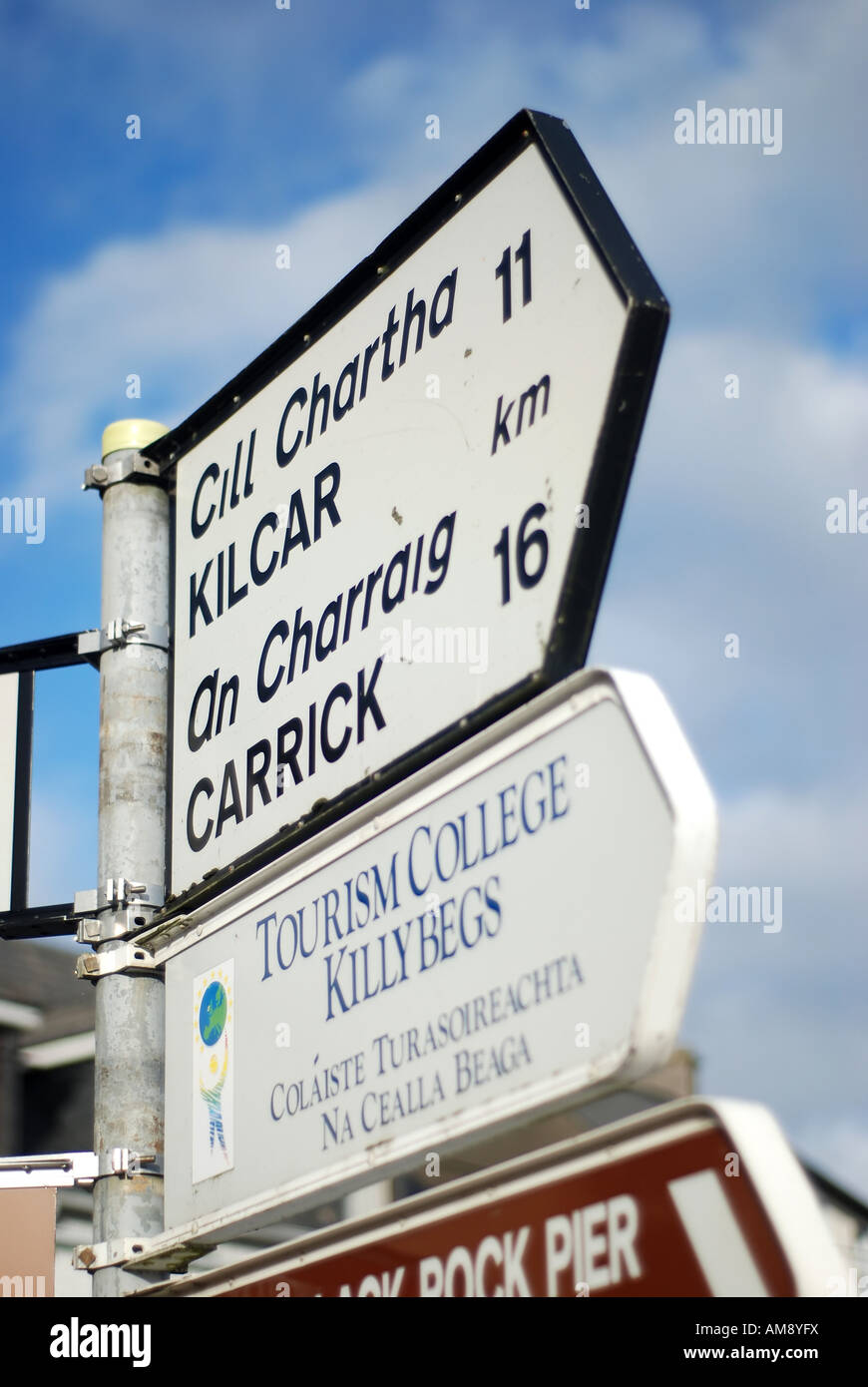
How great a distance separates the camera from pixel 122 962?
3.87 m

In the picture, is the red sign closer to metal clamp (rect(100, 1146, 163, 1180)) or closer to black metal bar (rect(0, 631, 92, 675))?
metal clamp (rect(100, 1146, 163, 1180))

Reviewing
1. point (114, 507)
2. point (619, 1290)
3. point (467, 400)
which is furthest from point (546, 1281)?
point (114, 507)

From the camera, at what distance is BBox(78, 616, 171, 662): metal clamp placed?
4176mm

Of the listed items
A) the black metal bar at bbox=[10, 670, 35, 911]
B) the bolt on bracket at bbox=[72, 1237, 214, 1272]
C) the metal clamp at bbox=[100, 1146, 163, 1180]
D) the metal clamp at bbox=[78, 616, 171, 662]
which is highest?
the metal clamp at bbox=[78, 616, 171, 662]

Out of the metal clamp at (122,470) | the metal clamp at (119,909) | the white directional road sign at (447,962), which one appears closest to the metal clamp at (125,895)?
the metal clamp at (119,909)

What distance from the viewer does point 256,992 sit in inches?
133

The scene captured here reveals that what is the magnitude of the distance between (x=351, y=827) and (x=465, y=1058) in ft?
2.25

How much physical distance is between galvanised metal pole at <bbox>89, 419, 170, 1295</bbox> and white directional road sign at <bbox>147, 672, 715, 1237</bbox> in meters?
0.12

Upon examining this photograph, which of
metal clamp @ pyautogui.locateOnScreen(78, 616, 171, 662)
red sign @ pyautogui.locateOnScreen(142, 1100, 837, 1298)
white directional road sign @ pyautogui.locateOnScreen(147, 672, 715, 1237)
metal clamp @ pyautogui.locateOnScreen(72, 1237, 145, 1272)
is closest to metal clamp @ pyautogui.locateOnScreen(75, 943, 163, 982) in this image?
white directional road sign @ pyautogui.locateOnScreen(147, 672, 715, 1237)

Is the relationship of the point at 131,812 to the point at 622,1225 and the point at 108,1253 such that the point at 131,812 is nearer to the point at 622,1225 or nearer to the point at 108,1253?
the point at 108,1253

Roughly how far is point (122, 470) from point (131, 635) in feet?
1.66

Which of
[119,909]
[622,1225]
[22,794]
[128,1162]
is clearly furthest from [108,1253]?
[622,1225]

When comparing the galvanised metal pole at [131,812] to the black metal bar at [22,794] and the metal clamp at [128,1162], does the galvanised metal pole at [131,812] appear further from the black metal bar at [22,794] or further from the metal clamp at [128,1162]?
the black metal bar at [22,794]
